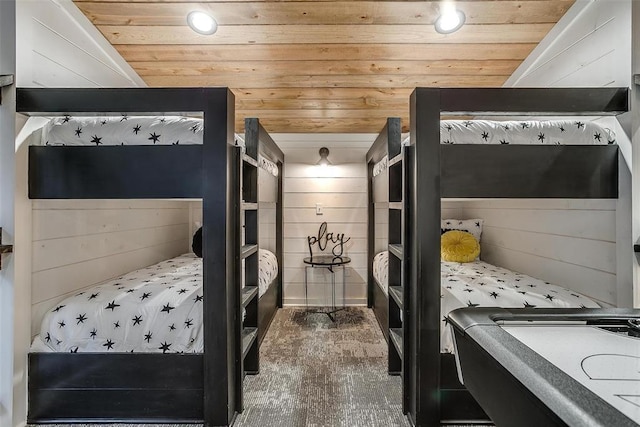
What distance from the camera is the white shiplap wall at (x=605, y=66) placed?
5.27 ft

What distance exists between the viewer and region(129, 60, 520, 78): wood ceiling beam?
2.48 m

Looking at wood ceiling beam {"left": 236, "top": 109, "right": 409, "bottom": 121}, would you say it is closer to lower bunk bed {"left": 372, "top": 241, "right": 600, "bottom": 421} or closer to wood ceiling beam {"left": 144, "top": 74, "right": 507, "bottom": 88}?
wood ceiling beam {"left": 144, "top": 74, "right": 507, "bottom": 88}

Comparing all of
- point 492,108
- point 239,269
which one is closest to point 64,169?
point 239,269

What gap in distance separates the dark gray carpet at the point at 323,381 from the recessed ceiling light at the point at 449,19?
2222 mm

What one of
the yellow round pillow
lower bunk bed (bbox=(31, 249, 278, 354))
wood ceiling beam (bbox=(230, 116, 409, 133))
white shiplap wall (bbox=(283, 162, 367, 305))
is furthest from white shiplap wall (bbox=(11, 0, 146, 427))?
the yellow round pillow

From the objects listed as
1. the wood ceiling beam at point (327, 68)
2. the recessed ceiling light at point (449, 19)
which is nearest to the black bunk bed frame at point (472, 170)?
the recessed ceiling light at point (449, 19)

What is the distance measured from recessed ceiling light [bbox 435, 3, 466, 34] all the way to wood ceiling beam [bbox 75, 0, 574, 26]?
31mm

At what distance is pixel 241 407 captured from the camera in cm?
180

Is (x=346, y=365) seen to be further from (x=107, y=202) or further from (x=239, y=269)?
(x=107, y=202)

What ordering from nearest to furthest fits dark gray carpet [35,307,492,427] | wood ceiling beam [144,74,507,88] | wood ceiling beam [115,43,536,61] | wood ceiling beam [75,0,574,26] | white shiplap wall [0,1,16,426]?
white shiplap wall [0,1,16,426] → dark gray carpet [35,307,492,427] → wood ceiling beam [75,0,574,26] → wood ceiling beam [115,43,536,61] → wood ceiling beam [144,74,507,88]

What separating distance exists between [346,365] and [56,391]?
5.35 feet

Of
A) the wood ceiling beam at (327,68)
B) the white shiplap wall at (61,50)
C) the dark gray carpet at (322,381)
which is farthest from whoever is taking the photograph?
the wood ceiling beam at (327,68)

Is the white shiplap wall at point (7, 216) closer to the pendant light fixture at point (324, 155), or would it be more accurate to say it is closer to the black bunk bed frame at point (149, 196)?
the black bunk bed frame at point (149, 196)

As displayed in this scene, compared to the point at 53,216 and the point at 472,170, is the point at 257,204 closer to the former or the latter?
the point at 53,216
